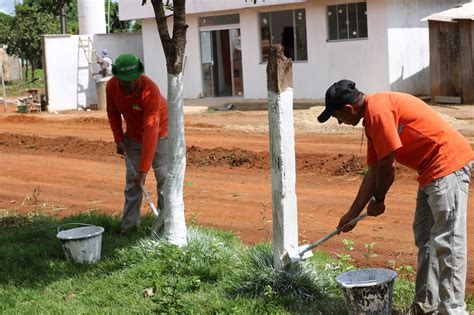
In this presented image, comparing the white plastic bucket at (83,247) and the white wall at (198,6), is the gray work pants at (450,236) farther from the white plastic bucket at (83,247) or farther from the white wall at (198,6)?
the white wall at (198,6)

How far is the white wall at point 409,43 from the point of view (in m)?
23.5

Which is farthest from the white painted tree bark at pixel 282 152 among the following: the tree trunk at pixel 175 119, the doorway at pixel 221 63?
the doorway at pixel 221 63

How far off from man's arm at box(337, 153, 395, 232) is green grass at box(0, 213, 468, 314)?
0.66 m

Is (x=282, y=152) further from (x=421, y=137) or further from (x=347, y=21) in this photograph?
(x=347, y=21)

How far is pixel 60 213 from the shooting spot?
10562mm

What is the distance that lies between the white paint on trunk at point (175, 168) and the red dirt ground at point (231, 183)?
1.33 meters

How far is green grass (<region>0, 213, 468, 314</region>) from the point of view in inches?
239

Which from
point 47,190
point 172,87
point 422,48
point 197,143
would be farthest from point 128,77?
point 422,48

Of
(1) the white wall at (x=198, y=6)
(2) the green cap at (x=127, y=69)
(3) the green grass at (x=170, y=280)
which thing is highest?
(1) the white wall at (x=198, y=6)

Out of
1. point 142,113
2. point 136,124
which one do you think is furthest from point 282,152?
point 136,124

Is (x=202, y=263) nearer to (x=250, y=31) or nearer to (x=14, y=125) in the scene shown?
(x=14, y=125)

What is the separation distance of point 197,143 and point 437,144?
39.9 ft

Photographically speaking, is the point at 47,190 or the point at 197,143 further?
the point at 197,143

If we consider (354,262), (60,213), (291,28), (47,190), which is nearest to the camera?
(354,262)
